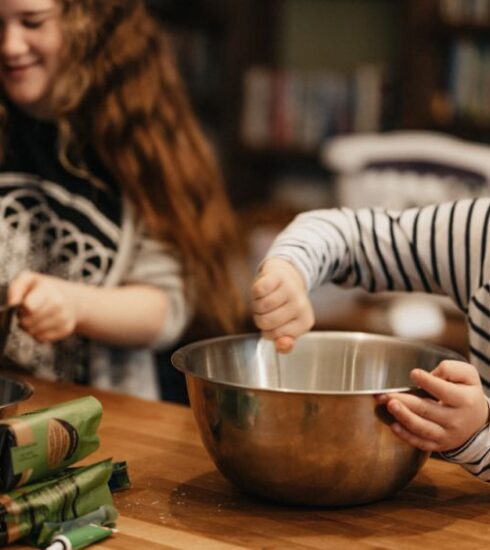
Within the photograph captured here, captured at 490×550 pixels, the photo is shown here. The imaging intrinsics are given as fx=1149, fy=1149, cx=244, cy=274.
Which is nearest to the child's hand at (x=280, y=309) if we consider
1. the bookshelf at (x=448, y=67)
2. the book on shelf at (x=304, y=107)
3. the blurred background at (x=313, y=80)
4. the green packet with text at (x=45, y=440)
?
the green packet with text at (x=45, y=440)

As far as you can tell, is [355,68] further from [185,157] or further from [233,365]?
[233,365]

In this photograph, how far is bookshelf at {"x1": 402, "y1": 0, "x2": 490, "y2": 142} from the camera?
3.85 meters

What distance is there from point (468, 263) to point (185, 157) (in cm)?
72

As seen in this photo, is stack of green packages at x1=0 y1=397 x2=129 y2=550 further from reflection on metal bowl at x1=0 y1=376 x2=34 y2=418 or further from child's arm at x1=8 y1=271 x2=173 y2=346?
child's arm at x1=8 y1=271 x2=173 y2=346

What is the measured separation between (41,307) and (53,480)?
0.58 metres

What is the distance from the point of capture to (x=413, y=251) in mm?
1448

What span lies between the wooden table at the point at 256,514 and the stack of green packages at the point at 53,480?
0.11 feet

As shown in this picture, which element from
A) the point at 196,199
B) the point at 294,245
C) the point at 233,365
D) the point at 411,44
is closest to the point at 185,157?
the point at 196,199

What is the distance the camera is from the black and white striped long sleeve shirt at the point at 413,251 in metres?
1.37

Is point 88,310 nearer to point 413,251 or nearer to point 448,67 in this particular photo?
point 413,251

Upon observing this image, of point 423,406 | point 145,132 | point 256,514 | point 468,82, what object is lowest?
point 256,514

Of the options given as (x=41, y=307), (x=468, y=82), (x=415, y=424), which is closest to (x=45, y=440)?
(x=415, y=424)

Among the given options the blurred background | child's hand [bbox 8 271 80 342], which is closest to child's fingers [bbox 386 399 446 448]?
child's hand [bbox 8 271 80 342]

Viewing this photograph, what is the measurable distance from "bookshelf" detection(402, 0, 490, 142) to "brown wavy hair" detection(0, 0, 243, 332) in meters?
1.99
